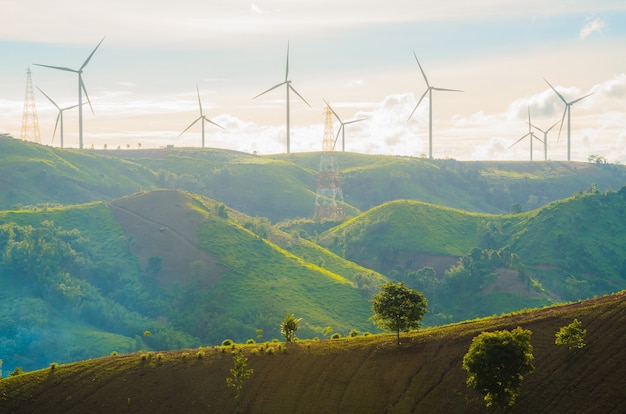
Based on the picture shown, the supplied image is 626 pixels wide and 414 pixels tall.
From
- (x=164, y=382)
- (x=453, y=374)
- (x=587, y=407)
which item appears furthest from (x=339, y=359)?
(x=587, y=407)

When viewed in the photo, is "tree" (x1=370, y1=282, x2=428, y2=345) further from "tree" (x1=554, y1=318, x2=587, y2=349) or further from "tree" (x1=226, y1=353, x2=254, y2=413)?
"tree" (x1=226, y1=353, x2=254, y2=413)

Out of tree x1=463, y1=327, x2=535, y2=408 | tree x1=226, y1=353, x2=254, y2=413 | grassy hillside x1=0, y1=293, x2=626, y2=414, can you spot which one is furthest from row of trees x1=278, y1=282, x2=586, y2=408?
tree x1=226, y1=353, x2=254, y2=413

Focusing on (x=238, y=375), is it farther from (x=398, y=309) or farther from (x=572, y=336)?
(x=572, y=336)

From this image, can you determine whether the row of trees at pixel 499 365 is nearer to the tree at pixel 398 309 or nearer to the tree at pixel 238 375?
the tree at pixel 398 309

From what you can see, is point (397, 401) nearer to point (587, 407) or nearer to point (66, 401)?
point (587, 407)

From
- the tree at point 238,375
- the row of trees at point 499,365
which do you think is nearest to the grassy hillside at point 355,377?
the tree at point 238,375

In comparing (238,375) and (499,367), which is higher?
(499,367)

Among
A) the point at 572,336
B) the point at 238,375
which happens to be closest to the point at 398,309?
the point at 572,336
